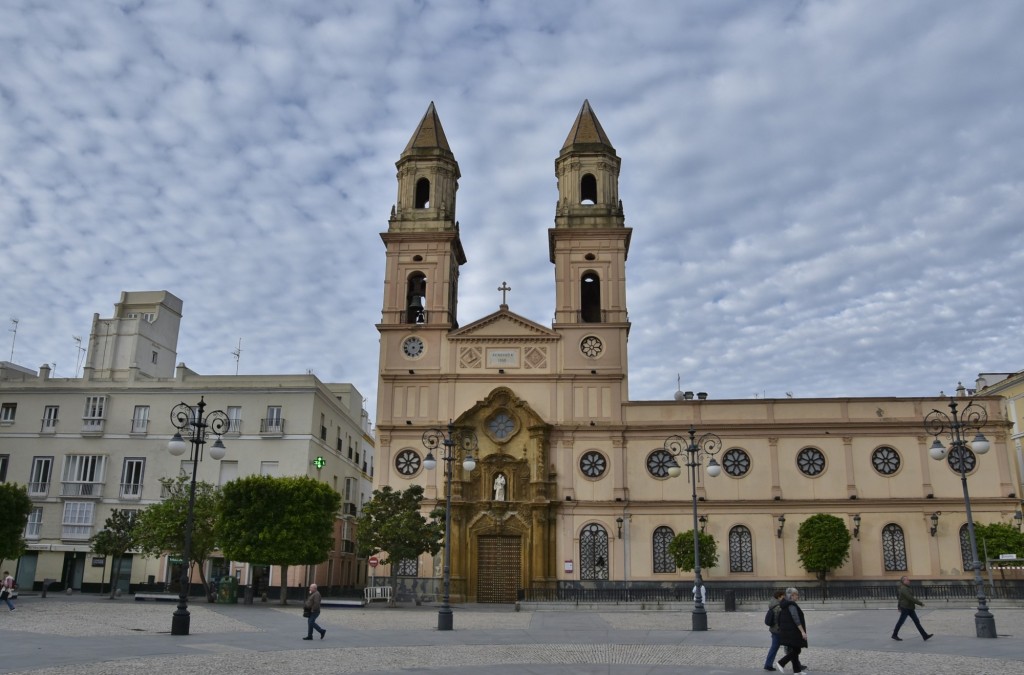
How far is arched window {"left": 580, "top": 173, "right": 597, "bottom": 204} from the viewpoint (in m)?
53.7

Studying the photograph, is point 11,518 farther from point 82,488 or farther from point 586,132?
point 586,132

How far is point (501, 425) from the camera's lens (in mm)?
48375

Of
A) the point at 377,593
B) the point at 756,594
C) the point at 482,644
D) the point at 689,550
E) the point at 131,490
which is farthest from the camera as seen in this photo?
the point at 131,490

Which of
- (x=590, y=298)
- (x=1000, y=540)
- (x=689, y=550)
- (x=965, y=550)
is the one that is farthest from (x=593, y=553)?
(x=1000, y=540)

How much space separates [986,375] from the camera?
62031 mm

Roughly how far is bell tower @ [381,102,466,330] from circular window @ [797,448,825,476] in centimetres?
2112

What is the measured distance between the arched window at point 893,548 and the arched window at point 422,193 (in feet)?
107

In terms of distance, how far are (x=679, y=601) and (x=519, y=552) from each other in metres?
11.6

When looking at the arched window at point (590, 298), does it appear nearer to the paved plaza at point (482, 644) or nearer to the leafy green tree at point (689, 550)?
the leafy green tree at point (689, 550)

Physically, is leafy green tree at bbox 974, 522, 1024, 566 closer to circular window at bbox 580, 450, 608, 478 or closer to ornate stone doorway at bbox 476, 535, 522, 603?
circular window at bbox 580, 450, 608, 478

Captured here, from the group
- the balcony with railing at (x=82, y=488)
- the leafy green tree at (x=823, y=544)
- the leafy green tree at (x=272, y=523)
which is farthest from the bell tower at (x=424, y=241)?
the leafy green tree at (x=823, y=544)

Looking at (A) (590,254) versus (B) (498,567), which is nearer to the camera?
(B) (498,567)

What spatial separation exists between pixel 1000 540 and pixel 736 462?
42.8 ft

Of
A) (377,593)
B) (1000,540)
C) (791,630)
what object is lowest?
(377,593)
